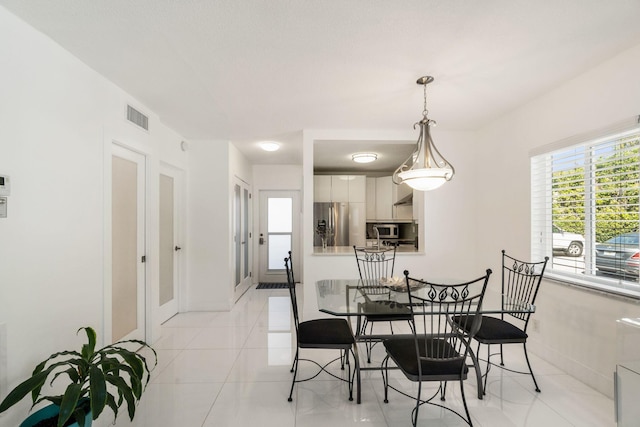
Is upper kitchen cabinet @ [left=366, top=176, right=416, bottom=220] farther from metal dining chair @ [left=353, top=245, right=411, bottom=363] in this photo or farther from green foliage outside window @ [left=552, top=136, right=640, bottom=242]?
green foliage outside window @ [left=552, top=136, right=640, bottom=242]

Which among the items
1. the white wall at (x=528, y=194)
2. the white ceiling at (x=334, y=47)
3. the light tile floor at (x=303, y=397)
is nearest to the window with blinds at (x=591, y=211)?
the white wall at (x=528, y=194)

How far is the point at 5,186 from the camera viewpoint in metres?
1.61

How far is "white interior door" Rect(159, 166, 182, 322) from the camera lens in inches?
150

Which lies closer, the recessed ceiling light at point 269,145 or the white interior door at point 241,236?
the recessed ceiling light at point 269,145

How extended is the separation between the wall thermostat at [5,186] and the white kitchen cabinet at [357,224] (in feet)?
16.7

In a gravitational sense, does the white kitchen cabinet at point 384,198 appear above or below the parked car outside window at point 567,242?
above

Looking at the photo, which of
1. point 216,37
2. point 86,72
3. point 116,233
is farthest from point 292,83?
point 116,233

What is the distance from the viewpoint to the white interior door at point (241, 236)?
487cm

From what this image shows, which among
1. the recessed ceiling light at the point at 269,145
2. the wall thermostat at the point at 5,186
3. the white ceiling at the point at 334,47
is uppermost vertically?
the white ceiling at the point at 334,47

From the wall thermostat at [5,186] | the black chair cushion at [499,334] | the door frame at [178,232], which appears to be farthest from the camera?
the door frame at [178,232]

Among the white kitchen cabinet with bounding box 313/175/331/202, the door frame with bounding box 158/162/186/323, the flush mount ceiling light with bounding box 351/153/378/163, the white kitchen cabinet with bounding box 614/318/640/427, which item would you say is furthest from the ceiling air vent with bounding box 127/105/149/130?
the white kitchen cabinet with bounding box 614/318/640/427

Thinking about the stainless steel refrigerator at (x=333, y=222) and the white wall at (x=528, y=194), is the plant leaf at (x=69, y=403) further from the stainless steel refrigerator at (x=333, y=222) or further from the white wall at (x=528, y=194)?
the stainless steel refrigerator at (x=333, y=222)

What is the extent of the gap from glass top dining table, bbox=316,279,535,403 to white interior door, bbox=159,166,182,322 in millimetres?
2299

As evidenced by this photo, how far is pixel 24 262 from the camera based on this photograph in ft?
5.63
